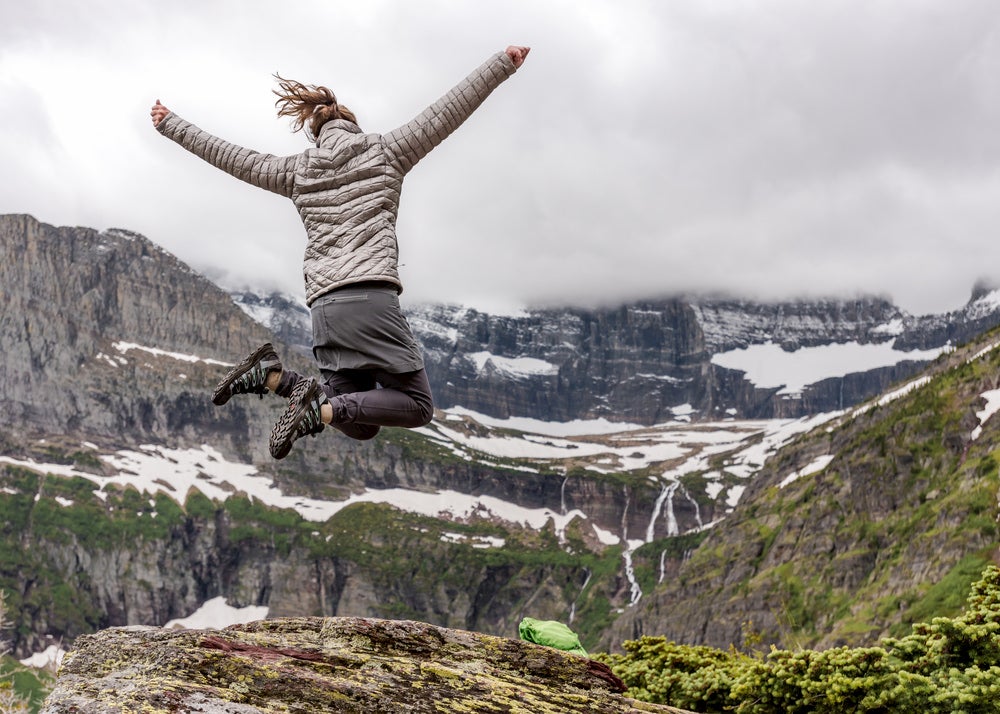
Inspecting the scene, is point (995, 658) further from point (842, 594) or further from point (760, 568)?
point (760, 568)

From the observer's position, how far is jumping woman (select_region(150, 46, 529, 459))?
880 centimetres

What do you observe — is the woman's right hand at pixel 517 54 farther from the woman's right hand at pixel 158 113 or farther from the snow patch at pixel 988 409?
the snow patch at pixel 988 409

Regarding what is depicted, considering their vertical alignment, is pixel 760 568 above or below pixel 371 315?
below

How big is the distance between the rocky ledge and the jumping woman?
76.0 inches

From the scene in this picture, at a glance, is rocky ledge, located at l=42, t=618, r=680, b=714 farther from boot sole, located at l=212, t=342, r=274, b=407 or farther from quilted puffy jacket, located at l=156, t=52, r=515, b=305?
quilted puffy jacket, located at l=156, t=52, r=515, b=305

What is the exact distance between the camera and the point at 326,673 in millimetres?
7664

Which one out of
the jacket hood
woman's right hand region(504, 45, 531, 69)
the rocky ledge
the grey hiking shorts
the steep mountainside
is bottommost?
the steep mountainside

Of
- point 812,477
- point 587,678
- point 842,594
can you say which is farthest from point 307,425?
point 812,477

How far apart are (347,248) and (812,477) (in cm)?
18450

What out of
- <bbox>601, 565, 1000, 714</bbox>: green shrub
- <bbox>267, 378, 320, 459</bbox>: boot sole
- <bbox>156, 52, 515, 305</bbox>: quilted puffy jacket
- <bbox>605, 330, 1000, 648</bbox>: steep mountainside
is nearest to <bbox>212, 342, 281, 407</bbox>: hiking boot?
<bbox>267, 378, 320, 459</bbox>: boot sole

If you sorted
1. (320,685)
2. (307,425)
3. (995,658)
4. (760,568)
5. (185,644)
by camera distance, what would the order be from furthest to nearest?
(760,568), (995,658), (307,425), (185,644), (320,685)

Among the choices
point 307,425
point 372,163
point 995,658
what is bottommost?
point 995,658

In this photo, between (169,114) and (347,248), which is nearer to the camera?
(347,248)

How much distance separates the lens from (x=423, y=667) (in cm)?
822
